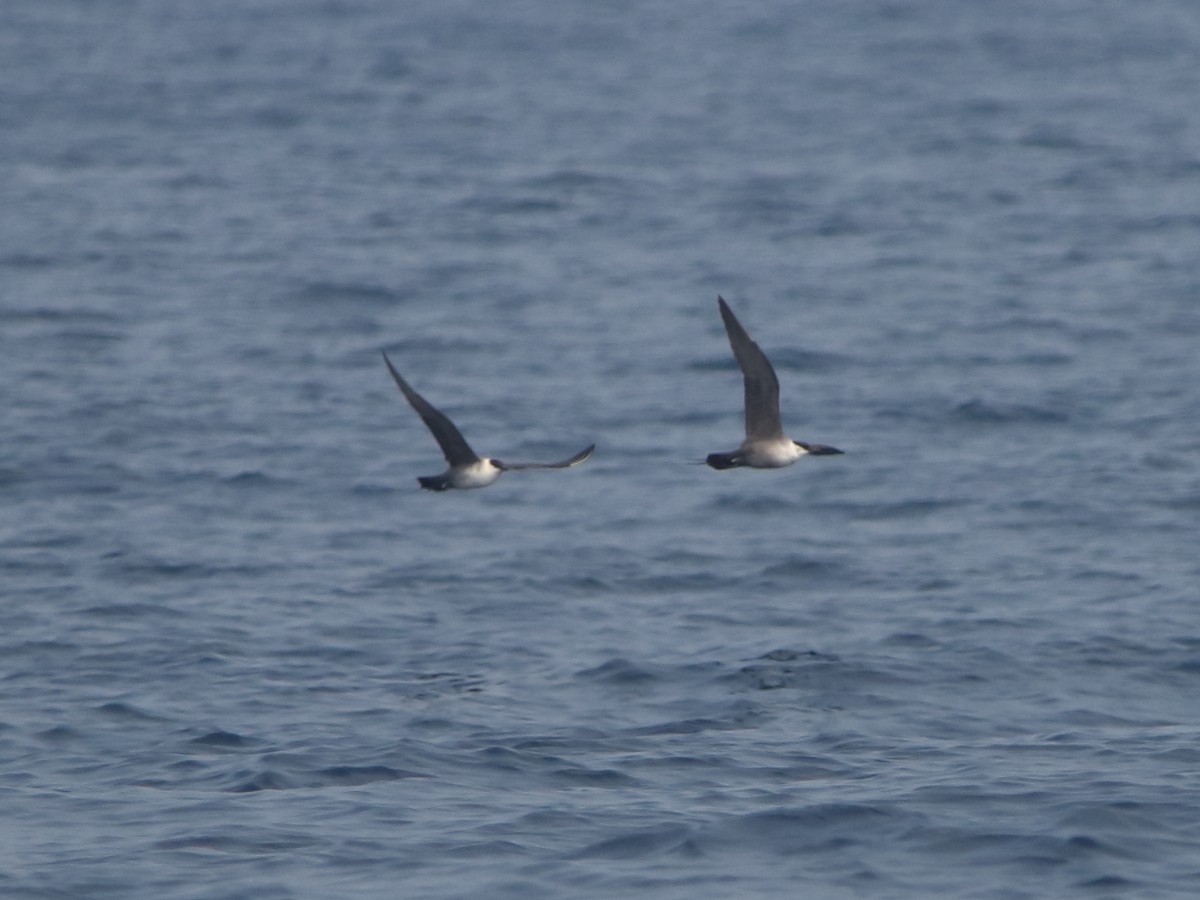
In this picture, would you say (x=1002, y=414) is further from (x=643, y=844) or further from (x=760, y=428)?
(x=643, y=844)

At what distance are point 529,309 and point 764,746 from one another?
1503 centimetres

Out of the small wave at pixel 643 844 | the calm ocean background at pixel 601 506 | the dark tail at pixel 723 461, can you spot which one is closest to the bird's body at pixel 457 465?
the dark tail at pixel 723 461

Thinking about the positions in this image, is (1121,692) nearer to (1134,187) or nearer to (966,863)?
(966,863)

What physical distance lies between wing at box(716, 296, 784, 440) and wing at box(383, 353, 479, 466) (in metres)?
1.92

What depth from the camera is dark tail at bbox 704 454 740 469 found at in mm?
14555

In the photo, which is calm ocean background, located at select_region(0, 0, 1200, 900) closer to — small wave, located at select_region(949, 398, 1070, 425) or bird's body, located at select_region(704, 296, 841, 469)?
small wave, located at select_region(949, 398, 1070, 425)

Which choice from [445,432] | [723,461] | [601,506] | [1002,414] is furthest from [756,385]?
[1002,414]

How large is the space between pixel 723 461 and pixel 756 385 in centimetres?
57

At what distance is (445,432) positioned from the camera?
14.7 metres

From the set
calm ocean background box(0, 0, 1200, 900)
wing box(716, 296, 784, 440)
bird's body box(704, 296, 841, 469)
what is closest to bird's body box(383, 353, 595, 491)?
bird's body box(704, 296, 841, 469)

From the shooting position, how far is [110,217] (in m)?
35.5

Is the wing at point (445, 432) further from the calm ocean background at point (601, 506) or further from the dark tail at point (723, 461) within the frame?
the calm ocean background at point (601, 506)

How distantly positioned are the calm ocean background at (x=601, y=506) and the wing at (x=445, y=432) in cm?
197

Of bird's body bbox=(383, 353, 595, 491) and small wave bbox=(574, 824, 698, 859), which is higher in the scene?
bird's body bbox=(383, 353, 595, 491)
